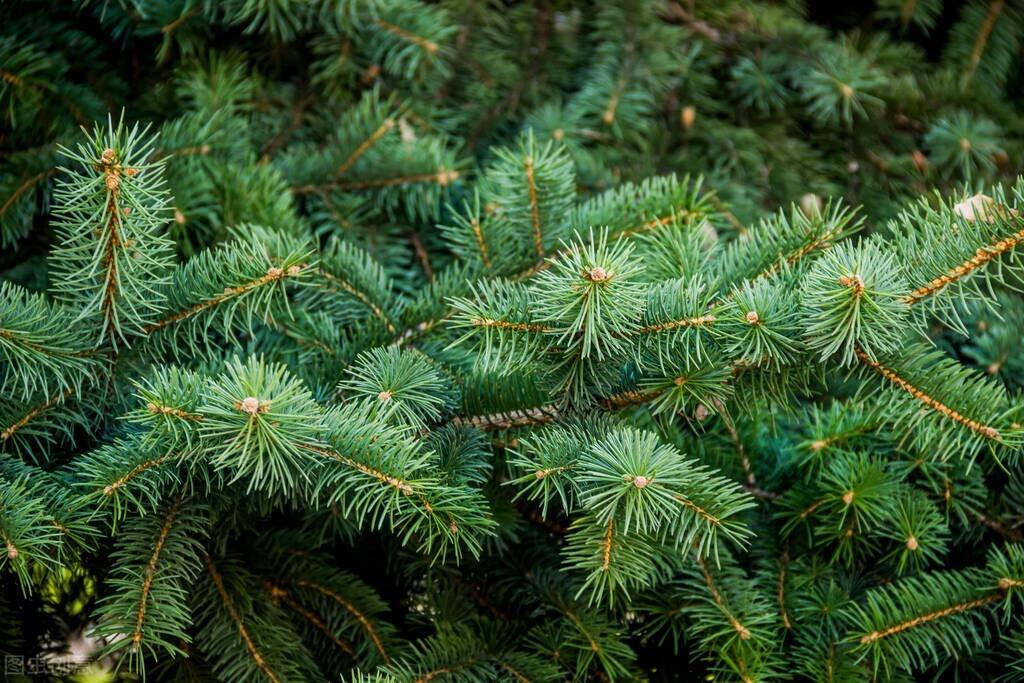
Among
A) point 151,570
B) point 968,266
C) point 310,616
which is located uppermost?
point 968,266

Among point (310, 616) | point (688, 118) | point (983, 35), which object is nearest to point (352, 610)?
point (310, 616)

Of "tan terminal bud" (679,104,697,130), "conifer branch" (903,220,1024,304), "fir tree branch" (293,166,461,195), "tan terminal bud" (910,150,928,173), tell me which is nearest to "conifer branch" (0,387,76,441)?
"fir tree branch" (293,166,461,195)

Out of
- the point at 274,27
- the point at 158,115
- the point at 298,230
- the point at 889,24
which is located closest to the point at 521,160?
the point at 298,230

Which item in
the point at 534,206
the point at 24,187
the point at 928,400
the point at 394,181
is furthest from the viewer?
the point at 394,181

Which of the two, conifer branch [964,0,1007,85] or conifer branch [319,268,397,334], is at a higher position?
conifer branch [964,0,1007,85]

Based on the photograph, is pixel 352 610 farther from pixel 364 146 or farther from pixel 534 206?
pixel 364 146

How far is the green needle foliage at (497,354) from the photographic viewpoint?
0.60 metres

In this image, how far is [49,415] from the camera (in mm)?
698

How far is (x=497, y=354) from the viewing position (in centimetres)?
60

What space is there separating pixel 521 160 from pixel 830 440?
369 millimetres

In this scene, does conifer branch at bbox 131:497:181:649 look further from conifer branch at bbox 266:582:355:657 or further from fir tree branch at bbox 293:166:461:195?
fir tree branch at bbox 293:166:461:195

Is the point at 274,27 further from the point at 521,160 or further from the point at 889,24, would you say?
the point at 889,24

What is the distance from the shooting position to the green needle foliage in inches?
23.6

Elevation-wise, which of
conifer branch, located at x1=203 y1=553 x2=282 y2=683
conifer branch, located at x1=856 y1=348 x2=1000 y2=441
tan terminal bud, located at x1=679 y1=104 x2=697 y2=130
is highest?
conifer branch, located at x1=856 y1=348 x2=1000 y2=441
